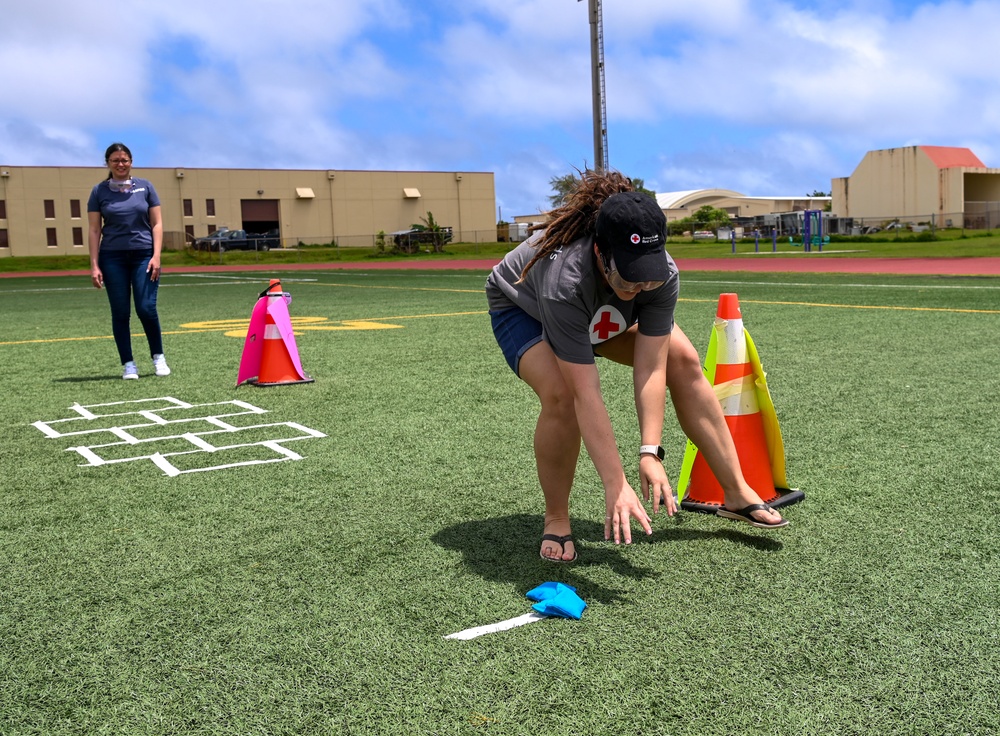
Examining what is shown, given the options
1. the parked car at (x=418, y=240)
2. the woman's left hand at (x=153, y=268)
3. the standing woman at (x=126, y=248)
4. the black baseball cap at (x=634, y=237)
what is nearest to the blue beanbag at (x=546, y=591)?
the black baseball cap at (x=634, y=237)

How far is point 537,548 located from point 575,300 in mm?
1106

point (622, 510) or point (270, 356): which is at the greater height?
point (270, 356)

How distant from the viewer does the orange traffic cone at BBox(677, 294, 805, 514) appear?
4492 millimetres

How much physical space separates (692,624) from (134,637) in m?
1.74

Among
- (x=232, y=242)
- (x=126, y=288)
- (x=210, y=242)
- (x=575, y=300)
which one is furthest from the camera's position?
(x=232, y=242)

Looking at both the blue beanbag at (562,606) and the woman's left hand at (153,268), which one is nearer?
the blue beanbag at (562,606)

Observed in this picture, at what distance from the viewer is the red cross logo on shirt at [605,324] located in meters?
3.72

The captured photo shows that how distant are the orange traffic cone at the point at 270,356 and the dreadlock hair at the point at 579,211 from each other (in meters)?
4.93

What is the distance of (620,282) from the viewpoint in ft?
11.0

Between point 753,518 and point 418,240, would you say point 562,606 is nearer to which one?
point 753,518

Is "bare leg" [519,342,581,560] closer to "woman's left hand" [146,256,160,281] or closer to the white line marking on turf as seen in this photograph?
the white line marking on turf

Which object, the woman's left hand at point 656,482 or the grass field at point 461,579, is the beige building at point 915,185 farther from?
the woman's left hand at point 656,482

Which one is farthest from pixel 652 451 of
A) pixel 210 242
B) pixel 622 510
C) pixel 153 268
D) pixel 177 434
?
pixel 210 242

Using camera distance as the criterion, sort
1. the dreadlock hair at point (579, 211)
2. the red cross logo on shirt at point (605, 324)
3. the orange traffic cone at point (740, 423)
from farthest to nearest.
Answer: the orange traffic cone at point (740, 423) < the red cross logo on shirt at point (605, 324) < the dreadlock hair at point (579, 211)
